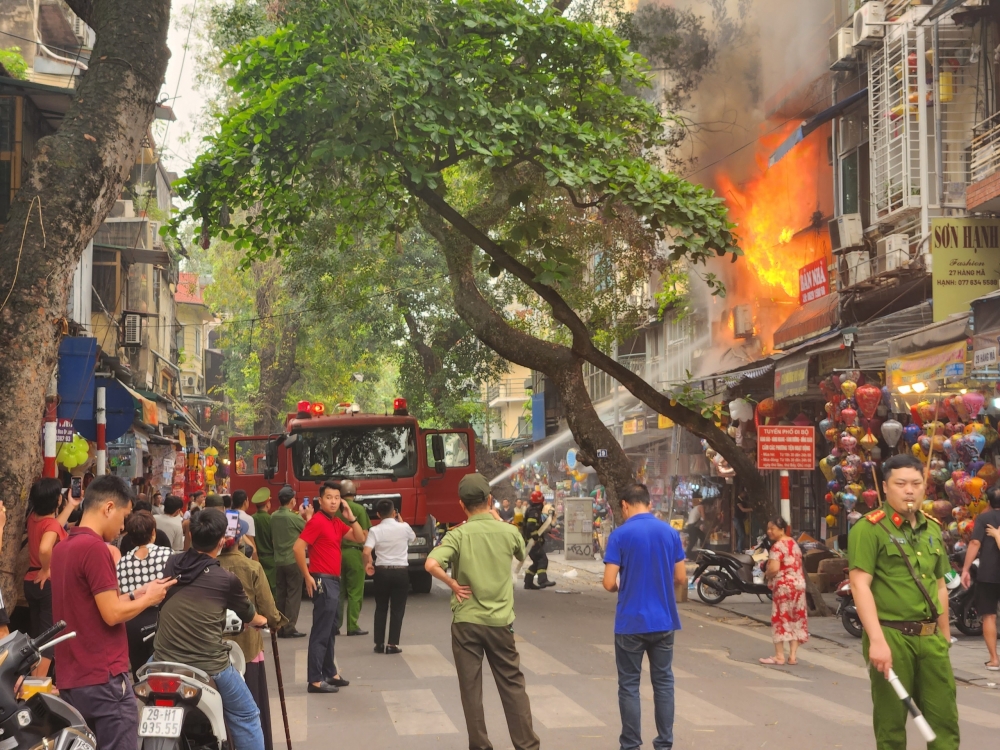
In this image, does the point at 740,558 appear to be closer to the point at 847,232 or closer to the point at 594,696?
the point at 847,232

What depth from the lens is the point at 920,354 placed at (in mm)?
13375

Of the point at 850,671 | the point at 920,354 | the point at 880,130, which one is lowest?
the point at 850,671

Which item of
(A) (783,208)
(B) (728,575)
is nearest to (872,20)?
(A) (783,208)

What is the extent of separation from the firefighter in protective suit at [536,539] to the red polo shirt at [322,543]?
9779 mm

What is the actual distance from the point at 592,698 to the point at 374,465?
9.82 meters

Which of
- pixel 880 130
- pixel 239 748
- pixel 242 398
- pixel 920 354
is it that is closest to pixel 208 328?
pixel 242 398

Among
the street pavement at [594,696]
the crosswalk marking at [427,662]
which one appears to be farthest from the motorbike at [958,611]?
the crosswalk marking at [427,662]

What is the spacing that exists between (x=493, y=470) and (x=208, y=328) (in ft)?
113

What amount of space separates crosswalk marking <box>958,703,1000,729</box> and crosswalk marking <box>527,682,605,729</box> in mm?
2862

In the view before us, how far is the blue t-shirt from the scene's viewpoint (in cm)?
698

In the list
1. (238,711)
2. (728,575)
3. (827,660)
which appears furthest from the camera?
(728,575)

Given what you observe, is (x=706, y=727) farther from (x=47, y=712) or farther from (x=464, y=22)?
(x=464, y=22)

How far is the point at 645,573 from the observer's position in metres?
7.04

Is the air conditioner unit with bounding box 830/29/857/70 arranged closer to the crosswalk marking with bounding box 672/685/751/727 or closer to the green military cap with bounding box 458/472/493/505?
the crosswalk marking with bounding box 672/685/751/727
